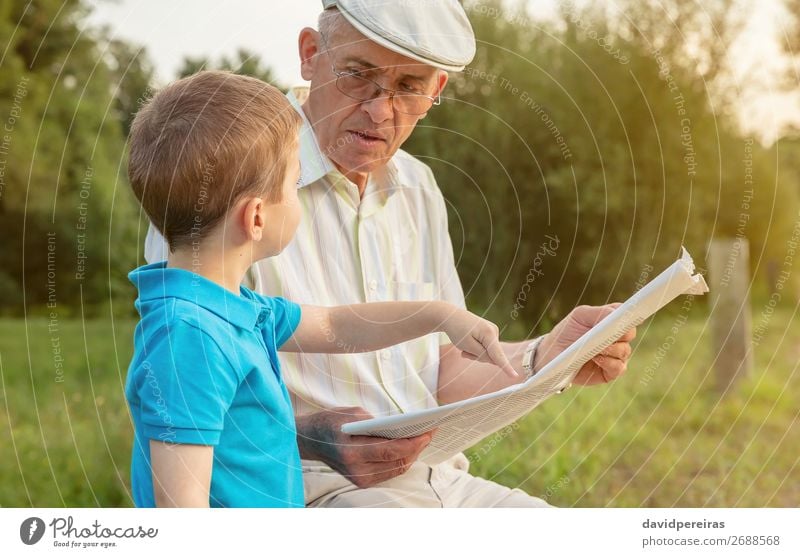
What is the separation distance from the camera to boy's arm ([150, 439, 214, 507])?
117 centimetres

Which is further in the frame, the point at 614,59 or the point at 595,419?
the point at 614,59

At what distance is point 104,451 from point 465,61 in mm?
1732

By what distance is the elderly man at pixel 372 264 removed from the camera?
1551mm

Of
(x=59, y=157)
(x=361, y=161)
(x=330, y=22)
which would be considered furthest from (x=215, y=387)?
(x=59, y=157)

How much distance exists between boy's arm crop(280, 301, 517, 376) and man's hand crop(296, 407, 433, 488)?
10 centimetres

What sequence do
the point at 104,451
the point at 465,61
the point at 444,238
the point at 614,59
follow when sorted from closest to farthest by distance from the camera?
the point at 465,61 → the point at 444,238 → the point at 104,451 → the point at 614,59

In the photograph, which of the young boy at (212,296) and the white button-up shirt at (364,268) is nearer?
the young boy at (212,296)

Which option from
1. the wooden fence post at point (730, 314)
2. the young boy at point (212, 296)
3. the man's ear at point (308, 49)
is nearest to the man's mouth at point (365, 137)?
the man's ear at point (308, 49)

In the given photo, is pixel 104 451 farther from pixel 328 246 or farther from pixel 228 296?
pixel 228 296

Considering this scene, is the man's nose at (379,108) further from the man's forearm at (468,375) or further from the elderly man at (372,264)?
the man's forearm at (468,375)

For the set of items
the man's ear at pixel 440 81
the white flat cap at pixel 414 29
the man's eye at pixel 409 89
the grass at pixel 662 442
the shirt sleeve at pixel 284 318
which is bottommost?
the grass at pixel 662 442

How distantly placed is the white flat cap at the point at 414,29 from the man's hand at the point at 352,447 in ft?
1.81
